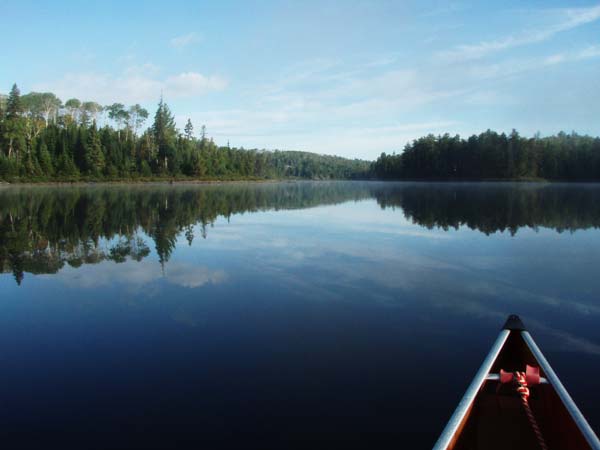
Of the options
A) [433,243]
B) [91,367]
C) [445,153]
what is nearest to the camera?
[91,367]

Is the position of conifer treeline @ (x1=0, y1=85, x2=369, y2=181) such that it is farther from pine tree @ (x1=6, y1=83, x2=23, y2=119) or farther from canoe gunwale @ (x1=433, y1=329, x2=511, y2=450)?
canoe gunwale @ (x1=433, y1=329, x2=511, y2=450)

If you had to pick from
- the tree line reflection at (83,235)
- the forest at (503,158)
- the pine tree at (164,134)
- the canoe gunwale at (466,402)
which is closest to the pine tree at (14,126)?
the pine tree at (164,134)

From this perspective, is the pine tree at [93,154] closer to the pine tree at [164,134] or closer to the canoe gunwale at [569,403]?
the pine tree at [164,134]

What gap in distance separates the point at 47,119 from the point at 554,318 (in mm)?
104968

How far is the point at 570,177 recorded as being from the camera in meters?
92.4

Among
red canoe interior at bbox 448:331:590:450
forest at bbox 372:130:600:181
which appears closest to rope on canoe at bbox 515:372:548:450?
red canoe interior at bbox 448:331:590:450

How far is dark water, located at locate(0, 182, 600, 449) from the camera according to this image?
438cm

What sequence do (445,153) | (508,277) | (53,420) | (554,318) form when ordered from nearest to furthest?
1. (53,420)
2. (554,318)
3. (508,277)
4. (445,153)

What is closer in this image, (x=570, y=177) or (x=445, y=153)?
(x=570, y=177)

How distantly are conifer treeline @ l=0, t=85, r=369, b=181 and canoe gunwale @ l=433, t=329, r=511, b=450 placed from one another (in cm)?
7243

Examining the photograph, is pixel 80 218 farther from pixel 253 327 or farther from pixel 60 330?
pixel 253 327

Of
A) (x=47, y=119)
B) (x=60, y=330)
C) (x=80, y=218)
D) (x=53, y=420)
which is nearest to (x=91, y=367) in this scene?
(x=53, y=420)

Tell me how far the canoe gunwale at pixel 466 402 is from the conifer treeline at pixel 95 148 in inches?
2851

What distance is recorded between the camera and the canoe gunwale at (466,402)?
3098mm
